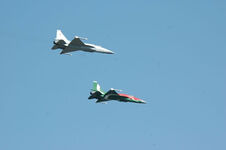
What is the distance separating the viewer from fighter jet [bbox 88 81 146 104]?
154125 millimetres

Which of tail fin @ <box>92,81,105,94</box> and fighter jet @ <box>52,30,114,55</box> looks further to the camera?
tail fin @ <box>92,81,105,94</box>

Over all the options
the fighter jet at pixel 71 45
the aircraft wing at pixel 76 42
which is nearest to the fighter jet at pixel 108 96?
the fighter jet at pixel 71 45

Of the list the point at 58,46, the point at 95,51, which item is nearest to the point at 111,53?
the point at 95,51

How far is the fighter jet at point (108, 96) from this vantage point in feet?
506

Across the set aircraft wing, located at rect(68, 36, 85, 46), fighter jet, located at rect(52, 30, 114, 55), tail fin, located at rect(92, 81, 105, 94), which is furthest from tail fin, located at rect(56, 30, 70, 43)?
tail fin, located at rect(92, 81, 105, 94)

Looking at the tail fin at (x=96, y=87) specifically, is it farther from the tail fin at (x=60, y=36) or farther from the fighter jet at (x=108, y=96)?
the tail fin at (x=60, y=36)

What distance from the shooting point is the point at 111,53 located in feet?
521

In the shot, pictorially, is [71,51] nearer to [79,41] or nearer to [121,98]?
[79,41]

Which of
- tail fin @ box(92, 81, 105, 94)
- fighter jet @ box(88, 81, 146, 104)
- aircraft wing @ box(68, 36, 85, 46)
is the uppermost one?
aircraft wing @ box(68, 36, 85, 46)

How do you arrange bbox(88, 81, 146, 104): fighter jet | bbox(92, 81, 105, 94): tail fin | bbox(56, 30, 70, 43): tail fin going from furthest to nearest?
bbox(92, 81, 105, 94): tail fin < bbox(56, 30, 70, 43): tail fin < bbox(88, 81, 146, 104): fighter jet

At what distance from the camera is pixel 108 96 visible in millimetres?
154625

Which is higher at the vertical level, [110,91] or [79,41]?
[79,41]

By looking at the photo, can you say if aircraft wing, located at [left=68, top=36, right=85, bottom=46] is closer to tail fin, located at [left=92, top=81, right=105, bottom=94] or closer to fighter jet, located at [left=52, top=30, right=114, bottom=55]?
fighter jet, located at [left=52, top=30, right=114, bottom=55]

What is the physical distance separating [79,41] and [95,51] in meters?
7.75
